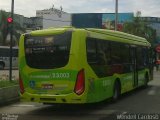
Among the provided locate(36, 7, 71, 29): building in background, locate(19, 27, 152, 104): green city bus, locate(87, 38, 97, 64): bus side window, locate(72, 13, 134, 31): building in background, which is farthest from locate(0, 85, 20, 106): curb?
locate(36, 7, 71, 29): building in background

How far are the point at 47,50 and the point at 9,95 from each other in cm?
335

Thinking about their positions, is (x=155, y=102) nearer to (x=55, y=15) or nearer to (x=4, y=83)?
(x=4, y=83)

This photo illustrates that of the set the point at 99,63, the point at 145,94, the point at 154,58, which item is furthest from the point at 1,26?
the point at 99,63

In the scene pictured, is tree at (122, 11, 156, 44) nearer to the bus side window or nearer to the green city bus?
the green city bus

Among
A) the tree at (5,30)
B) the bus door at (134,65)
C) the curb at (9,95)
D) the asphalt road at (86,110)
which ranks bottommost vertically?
the asphalt road at (86,110)

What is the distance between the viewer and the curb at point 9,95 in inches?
634

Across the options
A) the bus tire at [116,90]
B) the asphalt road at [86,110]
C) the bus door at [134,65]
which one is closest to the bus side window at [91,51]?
the asphalt road at [86,110]

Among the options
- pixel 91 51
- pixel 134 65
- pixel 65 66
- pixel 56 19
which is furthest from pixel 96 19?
pixel 65 66

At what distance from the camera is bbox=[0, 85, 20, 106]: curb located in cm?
1611

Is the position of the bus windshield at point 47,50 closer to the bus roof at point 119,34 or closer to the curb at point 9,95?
the bus roof at point 119,34

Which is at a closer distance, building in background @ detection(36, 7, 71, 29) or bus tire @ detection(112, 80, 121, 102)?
bus tire @ detection(112, 80, 121, 102)

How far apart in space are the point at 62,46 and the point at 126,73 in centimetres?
543

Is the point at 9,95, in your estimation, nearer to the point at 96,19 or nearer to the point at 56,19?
the point at 96,19

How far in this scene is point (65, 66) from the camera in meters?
13.9
